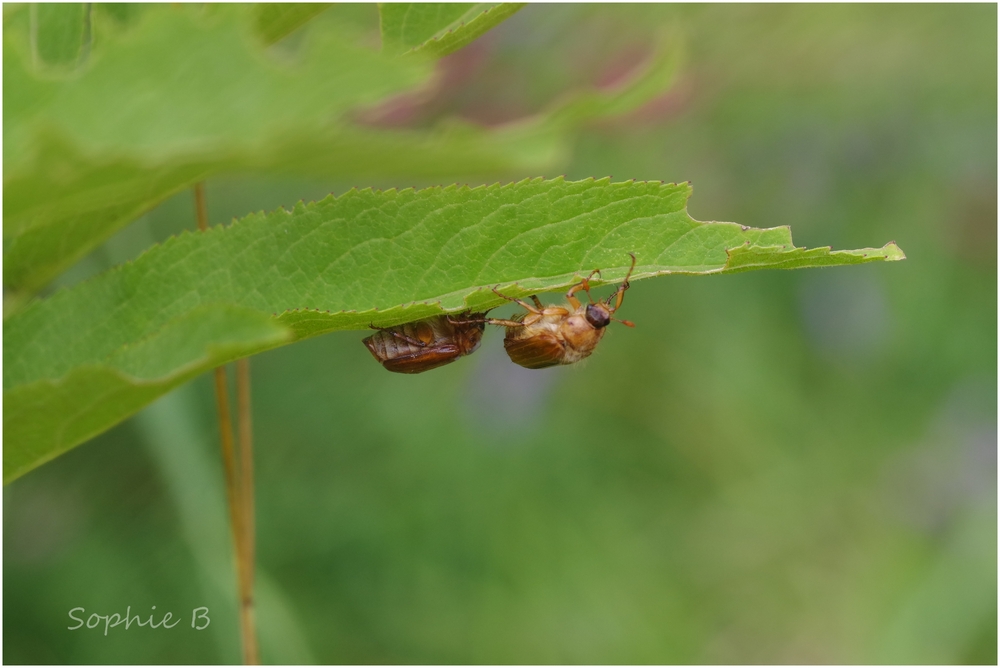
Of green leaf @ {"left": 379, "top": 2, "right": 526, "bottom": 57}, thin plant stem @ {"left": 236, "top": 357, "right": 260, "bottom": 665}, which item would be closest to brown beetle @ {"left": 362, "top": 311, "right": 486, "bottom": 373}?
thin plant stem @ {"left": 236, "top": 357, "right": 260, "bottom": 665}

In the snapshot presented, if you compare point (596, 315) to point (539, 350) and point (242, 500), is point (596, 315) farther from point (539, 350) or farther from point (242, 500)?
point (242, 500)

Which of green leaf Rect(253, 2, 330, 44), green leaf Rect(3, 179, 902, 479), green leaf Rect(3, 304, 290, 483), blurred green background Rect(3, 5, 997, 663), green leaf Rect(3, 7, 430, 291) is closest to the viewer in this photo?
green leaf Rect(3, 7, 430, 291)

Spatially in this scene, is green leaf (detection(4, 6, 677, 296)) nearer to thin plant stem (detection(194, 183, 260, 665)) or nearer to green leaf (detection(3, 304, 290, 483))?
green leaf (detection(3, 304, 290, 483))

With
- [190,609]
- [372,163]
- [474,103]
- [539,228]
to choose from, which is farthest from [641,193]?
[474,103]

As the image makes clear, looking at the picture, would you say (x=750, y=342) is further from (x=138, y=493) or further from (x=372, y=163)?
(x=372, y=163)

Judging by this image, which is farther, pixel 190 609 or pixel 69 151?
Result: pixel 190 609

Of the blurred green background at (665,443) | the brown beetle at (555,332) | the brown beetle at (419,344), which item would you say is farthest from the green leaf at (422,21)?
the blurred green background at (665,443)
